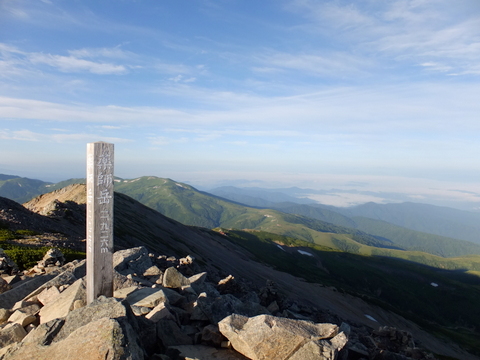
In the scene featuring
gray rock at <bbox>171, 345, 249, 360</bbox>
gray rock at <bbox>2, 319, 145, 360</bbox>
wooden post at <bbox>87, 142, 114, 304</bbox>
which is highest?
wooden post at <bbox>87, 142, 114, 304</bbox>

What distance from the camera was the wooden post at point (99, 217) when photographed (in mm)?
13242

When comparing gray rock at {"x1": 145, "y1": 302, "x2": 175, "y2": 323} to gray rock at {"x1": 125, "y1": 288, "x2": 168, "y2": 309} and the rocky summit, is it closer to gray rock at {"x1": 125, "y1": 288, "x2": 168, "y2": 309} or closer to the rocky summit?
the rocky summit

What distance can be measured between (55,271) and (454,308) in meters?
186

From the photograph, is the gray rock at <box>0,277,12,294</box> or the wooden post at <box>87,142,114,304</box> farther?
the gray rock at <box>0,277,12,294</box>

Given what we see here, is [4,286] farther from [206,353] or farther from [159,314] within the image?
[206,353]

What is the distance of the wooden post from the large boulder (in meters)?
5.59

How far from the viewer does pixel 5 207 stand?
135 ft

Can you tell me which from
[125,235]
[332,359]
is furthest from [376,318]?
[332,359]

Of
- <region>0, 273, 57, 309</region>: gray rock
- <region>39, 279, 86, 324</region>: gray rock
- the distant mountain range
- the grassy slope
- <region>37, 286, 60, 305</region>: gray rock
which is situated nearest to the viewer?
<region>39, 279, 86, 324</region>: gray rock

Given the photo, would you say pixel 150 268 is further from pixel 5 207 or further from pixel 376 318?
pixel 376 318

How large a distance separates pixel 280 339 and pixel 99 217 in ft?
28.9

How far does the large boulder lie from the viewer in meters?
11.5

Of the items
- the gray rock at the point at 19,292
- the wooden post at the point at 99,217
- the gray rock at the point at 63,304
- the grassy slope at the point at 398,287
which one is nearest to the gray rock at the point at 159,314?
the wooden post at the point at 99,217

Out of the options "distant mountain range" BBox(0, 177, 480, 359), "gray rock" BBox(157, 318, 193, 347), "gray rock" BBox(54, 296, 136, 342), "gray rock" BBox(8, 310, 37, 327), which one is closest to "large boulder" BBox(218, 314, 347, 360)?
"gray rock" BBox(157, 318, 193, 347)
